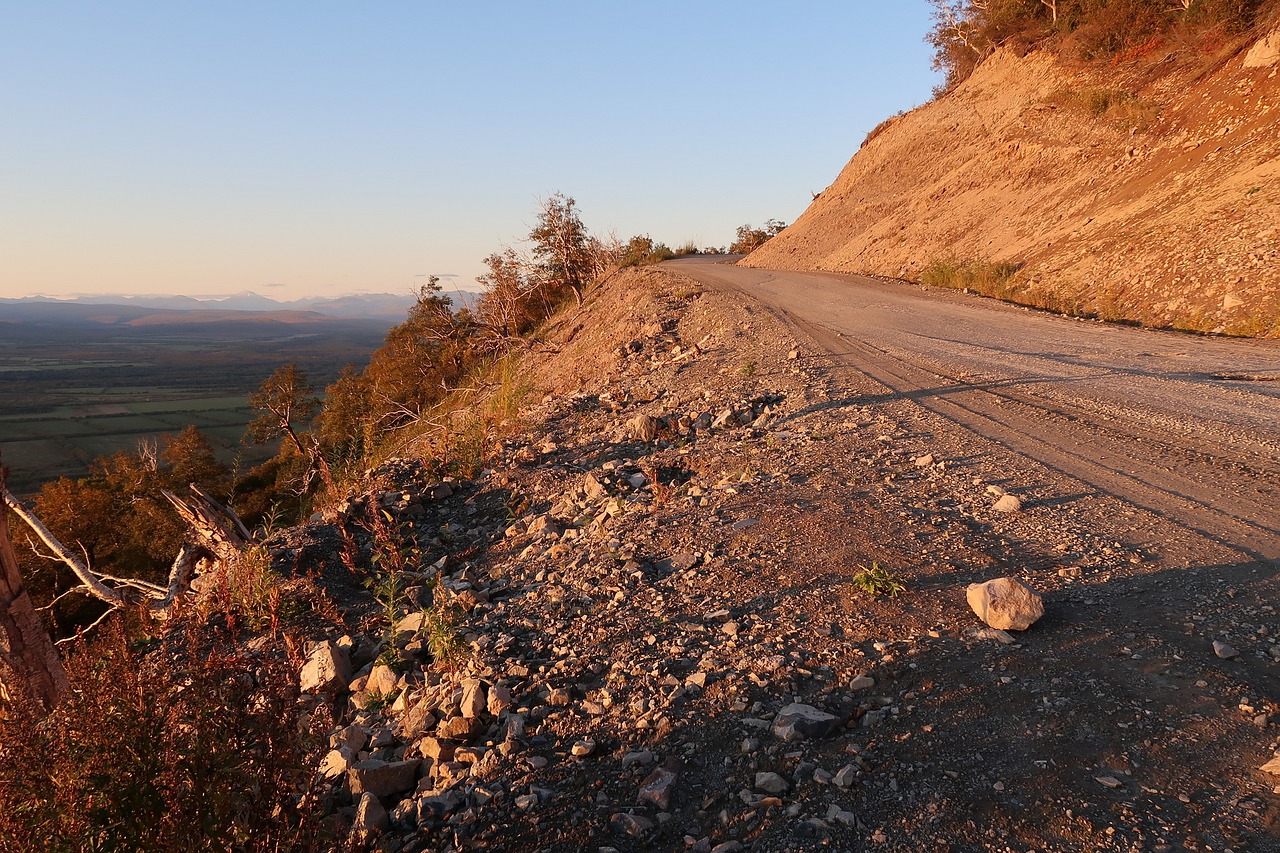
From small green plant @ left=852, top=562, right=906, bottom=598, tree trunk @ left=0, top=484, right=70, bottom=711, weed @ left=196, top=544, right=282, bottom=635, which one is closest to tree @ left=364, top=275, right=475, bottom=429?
weed @ left=196, top=544, right=282, bottom=635

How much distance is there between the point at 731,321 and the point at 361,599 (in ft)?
25.9

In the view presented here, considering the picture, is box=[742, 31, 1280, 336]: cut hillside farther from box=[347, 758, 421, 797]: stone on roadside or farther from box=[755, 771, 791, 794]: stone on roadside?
box=[347, 758, 421, 797]: stone on roadside

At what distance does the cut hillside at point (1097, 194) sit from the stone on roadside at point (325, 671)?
1204 cm

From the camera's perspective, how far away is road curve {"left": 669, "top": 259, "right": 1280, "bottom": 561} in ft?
14.0

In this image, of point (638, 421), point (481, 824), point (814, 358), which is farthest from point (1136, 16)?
point (481, 824)

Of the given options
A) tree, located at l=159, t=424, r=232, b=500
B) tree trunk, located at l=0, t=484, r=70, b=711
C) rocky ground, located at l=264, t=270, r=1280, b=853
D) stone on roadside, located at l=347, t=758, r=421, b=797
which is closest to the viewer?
rocky ground, located at l=264, t=270, r=1280, b=853

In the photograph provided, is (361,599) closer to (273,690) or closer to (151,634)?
(151,634)

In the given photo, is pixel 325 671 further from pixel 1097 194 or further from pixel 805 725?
pixel 1097 194

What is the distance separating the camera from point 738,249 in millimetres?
37000

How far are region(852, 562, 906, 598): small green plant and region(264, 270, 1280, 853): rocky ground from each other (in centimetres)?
2

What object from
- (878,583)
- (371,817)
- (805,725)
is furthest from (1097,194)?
(371,817)

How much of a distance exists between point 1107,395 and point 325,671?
699 cm

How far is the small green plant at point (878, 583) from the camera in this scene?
3.50 meters

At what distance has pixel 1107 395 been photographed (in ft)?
21.2
